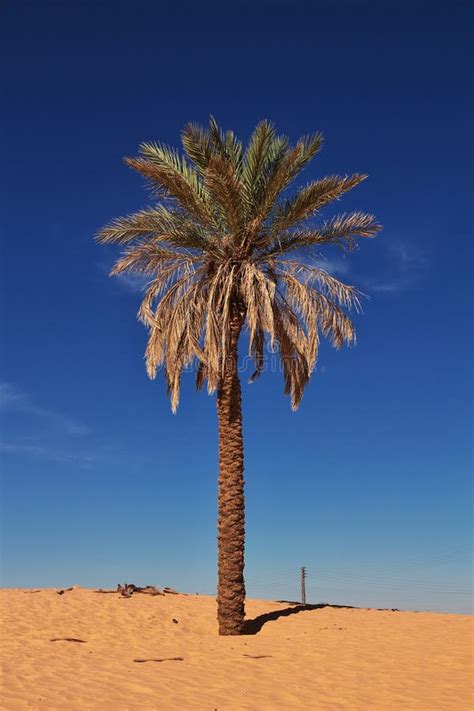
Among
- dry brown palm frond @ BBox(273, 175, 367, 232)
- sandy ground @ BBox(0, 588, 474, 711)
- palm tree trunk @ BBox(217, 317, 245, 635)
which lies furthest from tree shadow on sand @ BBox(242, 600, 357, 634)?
dry brown palm frond @ BBox(273, 175, 367, 232)

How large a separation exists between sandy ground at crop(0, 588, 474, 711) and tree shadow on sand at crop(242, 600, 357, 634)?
163mm

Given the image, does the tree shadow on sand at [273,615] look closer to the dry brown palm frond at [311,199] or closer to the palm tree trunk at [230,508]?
the palm tree trunk at [230,508]

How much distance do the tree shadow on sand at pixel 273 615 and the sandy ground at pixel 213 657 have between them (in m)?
0.16

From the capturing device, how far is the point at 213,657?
13844 millimetres

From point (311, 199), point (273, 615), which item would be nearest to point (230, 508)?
point (273, 615)

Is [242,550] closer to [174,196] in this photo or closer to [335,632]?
[335,632]

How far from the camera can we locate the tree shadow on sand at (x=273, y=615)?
58.1 ft

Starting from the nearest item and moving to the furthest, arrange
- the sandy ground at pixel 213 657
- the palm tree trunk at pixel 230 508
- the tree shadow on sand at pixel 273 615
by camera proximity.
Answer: the sandy ground at pixel 213 657 < the palm tree trunk at pixel 230 508 < the tree shadow on sand at pixel 273 615

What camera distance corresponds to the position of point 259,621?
1850 cm

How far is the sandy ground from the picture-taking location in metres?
10.2

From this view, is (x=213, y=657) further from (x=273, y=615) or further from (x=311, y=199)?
(x=311, y=199)

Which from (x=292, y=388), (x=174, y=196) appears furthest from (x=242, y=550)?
(x=174, y=196)

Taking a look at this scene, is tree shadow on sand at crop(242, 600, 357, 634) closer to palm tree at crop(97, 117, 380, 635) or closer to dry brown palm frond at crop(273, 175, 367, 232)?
palm tree at crop(97, 117, 380, 635)

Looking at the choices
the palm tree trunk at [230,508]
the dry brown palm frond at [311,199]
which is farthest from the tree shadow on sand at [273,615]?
the dry brown palm frond at [311,199]
